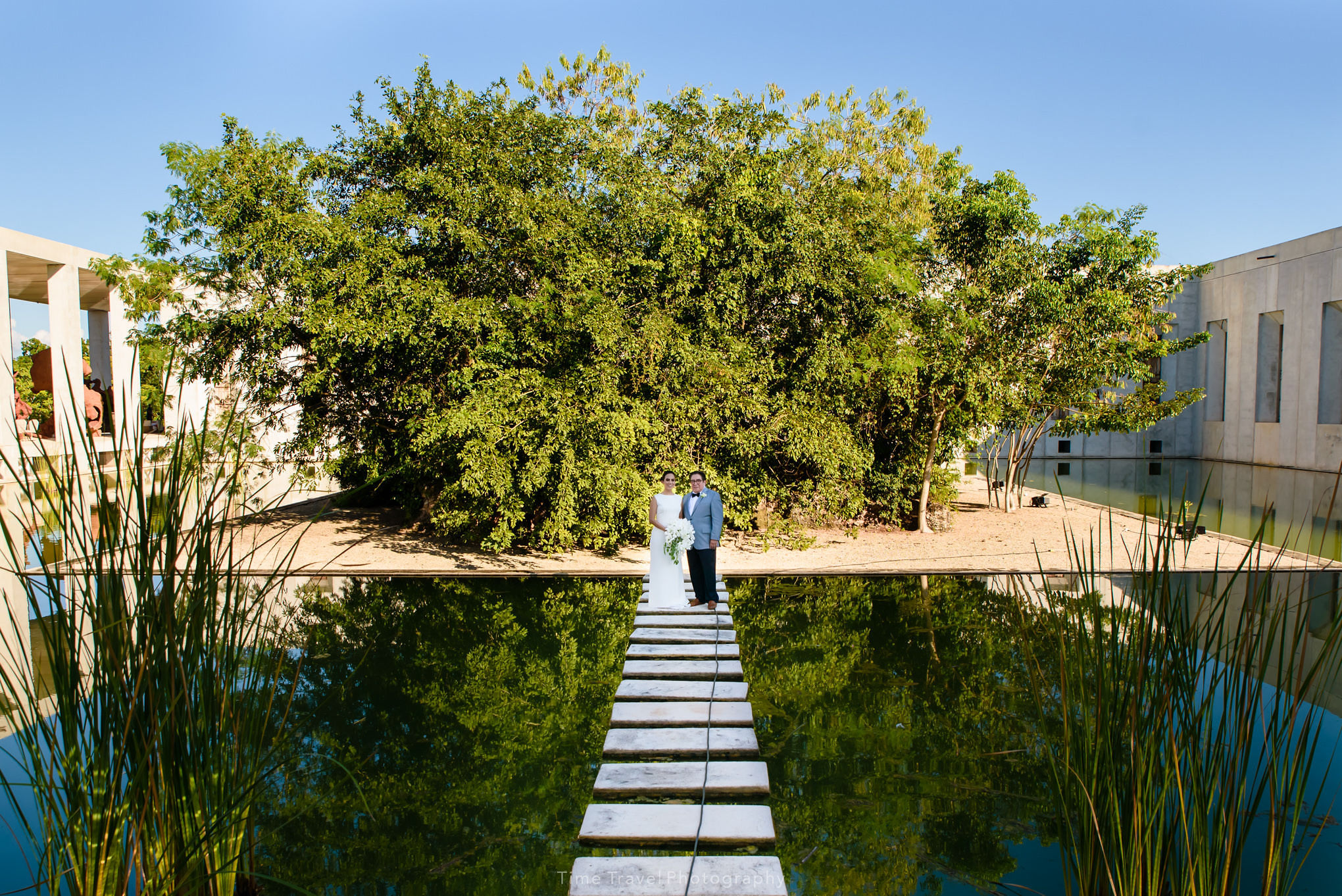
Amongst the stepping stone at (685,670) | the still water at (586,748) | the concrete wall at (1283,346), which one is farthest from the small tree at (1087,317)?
the concrete wall at (1283,346)

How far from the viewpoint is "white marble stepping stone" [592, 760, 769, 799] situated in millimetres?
3594

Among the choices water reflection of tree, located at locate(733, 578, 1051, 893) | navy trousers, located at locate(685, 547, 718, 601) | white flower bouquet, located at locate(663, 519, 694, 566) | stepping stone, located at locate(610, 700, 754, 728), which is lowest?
water reflection of tree, located at locate(733, 578, 1051, 893)

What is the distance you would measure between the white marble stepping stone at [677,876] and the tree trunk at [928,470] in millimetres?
8515

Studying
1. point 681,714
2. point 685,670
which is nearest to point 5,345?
point 685,670

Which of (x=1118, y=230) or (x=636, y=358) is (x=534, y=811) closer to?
(x=636, y=358)

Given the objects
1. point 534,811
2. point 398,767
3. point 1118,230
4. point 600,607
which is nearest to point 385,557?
point 600,607

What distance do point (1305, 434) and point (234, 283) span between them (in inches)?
917

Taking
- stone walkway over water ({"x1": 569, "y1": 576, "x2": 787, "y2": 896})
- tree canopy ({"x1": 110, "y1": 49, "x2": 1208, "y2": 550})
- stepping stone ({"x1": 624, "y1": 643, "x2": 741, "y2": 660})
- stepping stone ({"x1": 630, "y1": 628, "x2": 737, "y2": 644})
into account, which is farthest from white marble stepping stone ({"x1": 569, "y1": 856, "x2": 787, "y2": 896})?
tree canopy ({"x1": 110, "y1": 49, "x2": 1208, "y2": 550})

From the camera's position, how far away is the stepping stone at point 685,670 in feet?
16.4

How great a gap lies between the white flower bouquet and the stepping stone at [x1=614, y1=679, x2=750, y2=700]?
159 cm

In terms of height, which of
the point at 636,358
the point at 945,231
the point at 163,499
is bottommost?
the point at 163,499

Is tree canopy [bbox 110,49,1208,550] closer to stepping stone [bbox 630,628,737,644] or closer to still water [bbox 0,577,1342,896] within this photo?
still water [bbox 0,577,1342,896]

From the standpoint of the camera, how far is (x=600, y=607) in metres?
7.36

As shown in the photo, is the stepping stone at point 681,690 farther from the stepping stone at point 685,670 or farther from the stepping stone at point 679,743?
the stepping stone at point 679,743
